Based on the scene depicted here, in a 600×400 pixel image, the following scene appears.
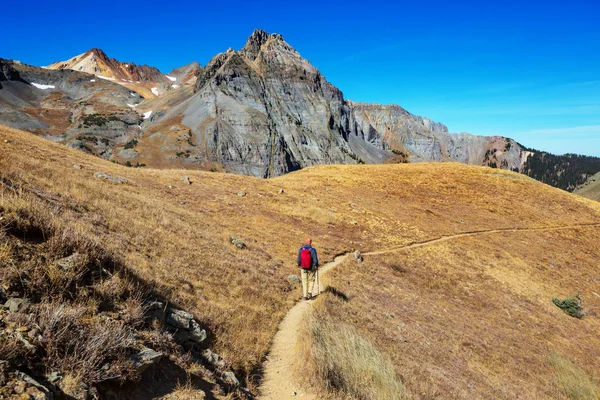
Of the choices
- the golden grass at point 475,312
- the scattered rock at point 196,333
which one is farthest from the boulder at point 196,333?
the golden grass at point 475,312

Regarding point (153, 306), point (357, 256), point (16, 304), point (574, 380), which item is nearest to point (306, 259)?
→ point (153, 306)

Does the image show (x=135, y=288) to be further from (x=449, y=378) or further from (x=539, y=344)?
(x=539, y=344)

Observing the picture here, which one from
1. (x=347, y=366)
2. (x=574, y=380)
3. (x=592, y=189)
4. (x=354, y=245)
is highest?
(x=592, y=189)

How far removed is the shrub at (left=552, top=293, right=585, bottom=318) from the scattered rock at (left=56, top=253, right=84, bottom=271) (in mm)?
32335

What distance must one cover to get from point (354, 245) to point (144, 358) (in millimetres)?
22844

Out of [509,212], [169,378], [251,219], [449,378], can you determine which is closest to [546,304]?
[449,378]

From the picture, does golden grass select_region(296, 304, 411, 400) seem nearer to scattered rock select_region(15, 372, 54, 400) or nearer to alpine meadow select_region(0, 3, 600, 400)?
alpine meadow select_region(0, 3, 600, 400)

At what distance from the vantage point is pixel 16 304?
5.07 meters

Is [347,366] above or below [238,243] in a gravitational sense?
below

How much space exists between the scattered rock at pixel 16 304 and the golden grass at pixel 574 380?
70.2 ft

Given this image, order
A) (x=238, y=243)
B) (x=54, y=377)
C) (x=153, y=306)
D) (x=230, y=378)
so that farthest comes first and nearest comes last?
(x=238, y=243) < (x=153, y=306) < (x=230, y=378) < (x=54, y=377)

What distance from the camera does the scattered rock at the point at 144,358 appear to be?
17.9 feet

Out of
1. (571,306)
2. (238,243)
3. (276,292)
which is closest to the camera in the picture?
(276,292)

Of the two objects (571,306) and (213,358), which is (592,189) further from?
(213,358)
